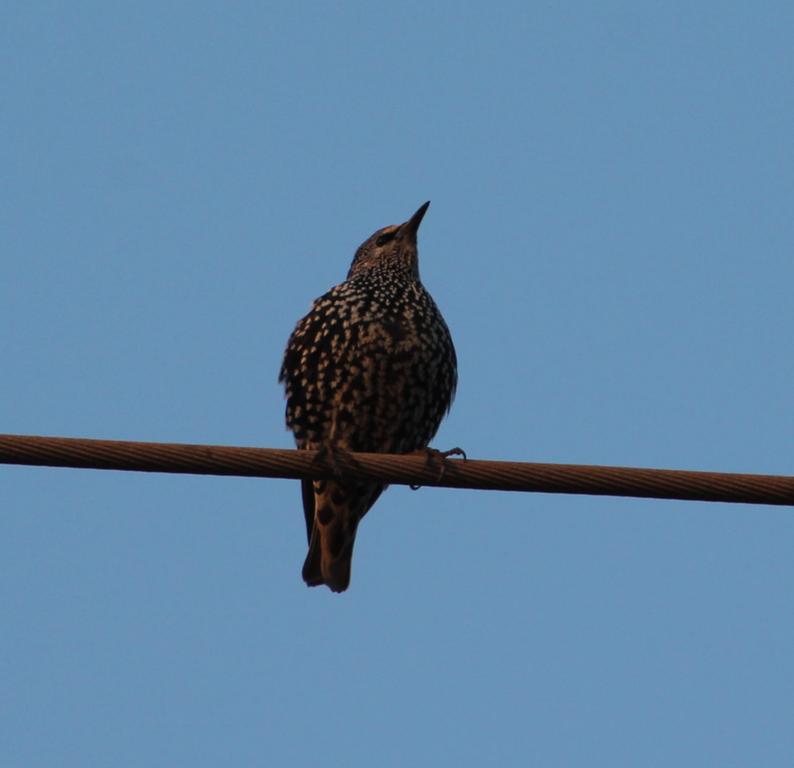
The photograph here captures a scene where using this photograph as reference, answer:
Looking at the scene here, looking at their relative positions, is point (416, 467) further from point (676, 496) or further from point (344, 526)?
point (344, 526)

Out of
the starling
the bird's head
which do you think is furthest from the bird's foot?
the bird's head

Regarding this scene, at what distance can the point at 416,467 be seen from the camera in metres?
4.61

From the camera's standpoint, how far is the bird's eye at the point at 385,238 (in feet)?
24.6

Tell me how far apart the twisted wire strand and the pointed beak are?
3.15 meters

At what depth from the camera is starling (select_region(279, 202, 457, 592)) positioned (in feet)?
20.8

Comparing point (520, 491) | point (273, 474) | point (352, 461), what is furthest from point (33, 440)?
point (520, 491)

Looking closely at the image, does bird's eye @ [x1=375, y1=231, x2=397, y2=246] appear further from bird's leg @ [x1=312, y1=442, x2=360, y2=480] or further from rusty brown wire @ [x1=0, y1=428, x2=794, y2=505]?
rusty brown wire @ [x1=0, y1=428, x2=794, y2=505]

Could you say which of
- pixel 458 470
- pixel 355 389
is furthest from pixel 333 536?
pixel 458 470

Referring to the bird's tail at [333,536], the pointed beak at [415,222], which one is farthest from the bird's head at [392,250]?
the bird's tail at [333,536]

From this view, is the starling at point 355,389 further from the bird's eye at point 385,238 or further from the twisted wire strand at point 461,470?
the twisted wire strand at point 461,470

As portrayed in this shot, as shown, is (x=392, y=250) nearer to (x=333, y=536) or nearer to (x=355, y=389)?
(x=355, y=389)

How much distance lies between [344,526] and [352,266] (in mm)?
1632

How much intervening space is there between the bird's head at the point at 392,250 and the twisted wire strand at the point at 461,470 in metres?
2.88

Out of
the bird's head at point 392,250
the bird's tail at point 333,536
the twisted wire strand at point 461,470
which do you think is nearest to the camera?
the twisted wire strand at point 461,470
